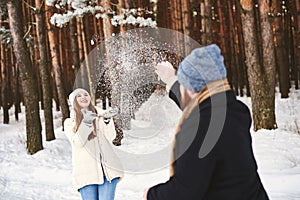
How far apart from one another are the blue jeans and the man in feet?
9.15

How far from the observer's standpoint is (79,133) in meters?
4.65

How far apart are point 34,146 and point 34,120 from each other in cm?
70

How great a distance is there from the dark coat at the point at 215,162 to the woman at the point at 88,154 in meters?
2.74

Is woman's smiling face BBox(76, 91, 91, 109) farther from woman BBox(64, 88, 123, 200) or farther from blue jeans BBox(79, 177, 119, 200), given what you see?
blue jeans BBox(79, 177, 119, 200)

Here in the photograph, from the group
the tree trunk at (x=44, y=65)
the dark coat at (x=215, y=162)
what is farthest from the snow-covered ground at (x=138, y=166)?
the dark coat at (x=215, y=162)

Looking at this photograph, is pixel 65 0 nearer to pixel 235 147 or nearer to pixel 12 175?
pixel 12 175

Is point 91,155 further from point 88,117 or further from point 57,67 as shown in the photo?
point 57,67

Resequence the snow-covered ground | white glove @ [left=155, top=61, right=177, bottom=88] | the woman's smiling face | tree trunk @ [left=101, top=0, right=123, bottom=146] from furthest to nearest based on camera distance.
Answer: tree trunk @ [left=101, top=0, right=123, bottom=146] < the snow-covered ground < the woman's smiling face < white glove @ [left=155, top=61, right=177, bottom=88]

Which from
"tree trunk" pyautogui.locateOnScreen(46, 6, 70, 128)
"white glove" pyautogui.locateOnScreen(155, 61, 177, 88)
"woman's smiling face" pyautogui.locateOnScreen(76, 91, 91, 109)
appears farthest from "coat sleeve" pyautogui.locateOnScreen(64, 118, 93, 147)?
"tree trunk" pyautogui.locateOnScreen(46, 6, 70, 128)

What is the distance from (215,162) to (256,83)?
27.3ft

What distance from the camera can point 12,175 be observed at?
9.12 m

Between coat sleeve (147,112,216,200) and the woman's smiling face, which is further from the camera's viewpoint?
the woman's smiling face

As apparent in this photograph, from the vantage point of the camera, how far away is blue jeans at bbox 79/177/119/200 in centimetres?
470

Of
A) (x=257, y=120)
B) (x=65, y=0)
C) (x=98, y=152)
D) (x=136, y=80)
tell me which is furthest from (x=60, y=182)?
(x=65, y=0)
